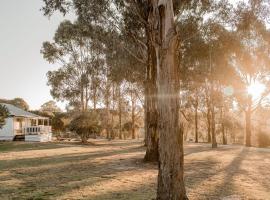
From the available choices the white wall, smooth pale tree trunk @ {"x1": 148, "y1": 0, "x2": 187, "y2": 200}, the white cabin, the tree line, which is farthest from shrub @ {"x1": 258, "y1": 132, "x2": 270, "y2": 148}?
smooth pale tree trunk @ {"x1": 148, "y1": 0, "x2": 187, "y2": 200}

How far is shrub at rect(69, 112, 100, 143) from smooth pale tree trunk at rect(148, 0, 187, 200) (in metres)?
29.1

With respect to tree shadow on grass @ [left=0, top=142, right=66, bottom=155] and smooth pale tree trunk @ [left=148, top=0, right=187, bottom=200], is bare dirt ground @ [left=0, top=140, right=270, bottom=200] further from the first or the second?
tree shadow on grass @ [left=0, top=142, right=66, bottom=155]

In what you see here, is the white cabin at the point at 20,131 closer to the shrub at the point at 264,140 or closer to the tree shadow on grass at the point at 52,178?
the tree shadow on grass at the point at 52,178

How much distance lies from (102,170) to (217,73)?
27782 millimetres

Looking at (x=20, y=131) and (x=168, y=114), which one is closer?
(x=168, y=114)

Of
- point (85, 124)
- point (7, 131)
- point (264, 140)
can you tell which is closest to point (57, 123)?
point (7, 131)

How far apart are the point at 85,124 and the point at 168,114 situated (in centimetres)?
2952

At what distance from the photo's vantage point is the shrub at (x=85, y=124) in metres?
36.8

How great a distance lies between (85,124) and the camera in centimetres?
3684

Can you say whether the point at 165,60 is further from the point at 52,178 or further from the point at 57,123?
the point at 57,123

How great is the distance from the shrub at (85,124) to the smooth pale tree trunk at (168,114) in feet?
95.6

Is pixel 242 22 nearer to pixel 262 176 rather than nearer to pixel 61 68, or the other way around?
pixel 262 176

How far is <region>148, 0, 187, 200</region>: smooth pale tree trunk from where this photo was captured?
7.96m

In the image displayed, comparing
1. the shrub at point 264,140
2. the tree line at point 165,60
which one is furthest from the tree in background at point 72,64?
the shrub at point 264,140
